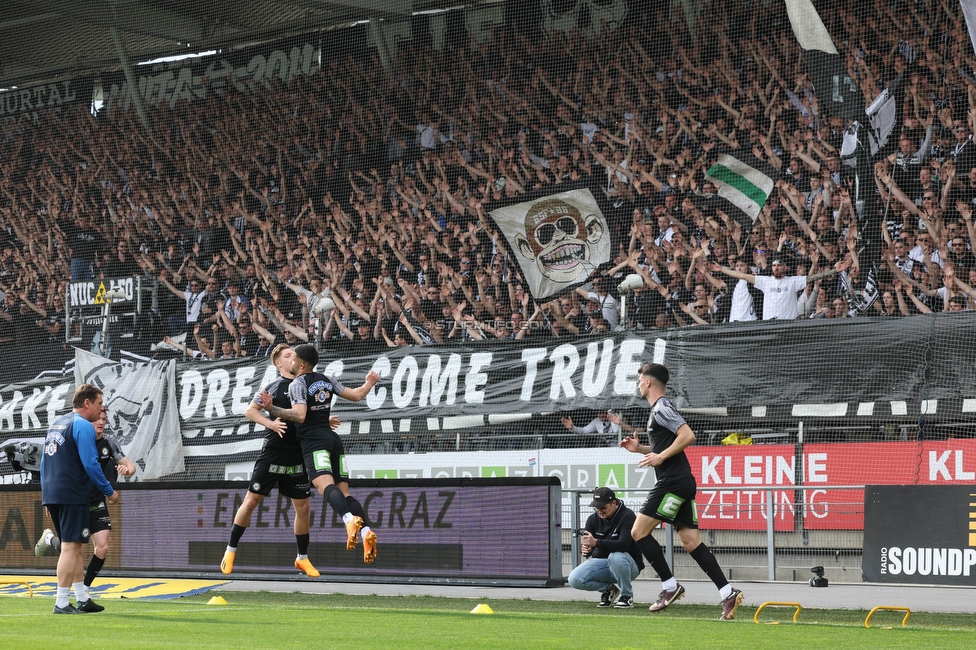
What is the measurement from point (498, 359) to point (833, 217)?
5.22 metres

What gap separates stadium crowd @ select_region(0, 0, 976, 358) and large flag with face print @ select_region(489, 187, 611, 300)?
266 mm

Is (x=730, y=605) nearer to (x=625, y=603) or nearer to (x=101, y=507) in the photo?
(x=625, y=603)

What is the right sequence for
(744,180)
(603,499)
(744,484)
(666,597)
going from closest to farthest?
(666,597), (603,499), (744,484), (744,180)

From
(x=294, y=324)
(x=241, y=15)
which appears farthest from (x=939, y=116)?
(x=241, y=15)

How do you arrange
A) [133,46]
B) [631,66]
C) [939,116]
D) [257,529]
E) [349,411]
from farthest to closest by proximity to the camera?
1. [133,46]
2. [631,66]
3. [349,411]
4. [939,116]
5. [257,529]

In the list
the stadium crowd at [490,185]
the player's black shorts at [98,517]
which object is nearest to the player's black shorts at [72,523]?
the player's black shorts at [98,517]

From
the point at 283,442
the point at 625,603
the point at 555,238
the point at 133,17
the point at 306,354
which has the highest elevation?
the point at 133,17

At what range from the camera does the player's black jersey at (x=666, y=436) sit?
9.37m

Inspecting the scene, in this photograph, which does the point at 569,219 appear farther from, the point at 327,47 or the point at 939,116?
the point at 327,47

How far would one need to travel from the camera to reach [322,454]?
9859 mm

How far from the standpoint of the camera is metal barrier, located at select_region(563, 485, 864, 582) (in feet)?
46.0

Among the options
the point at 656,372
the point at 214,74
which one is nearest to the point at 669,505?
the point at 656,372

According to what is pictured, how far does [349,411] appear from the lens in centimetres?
1877

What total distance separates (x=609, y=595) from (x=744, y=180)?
920 centimetres
